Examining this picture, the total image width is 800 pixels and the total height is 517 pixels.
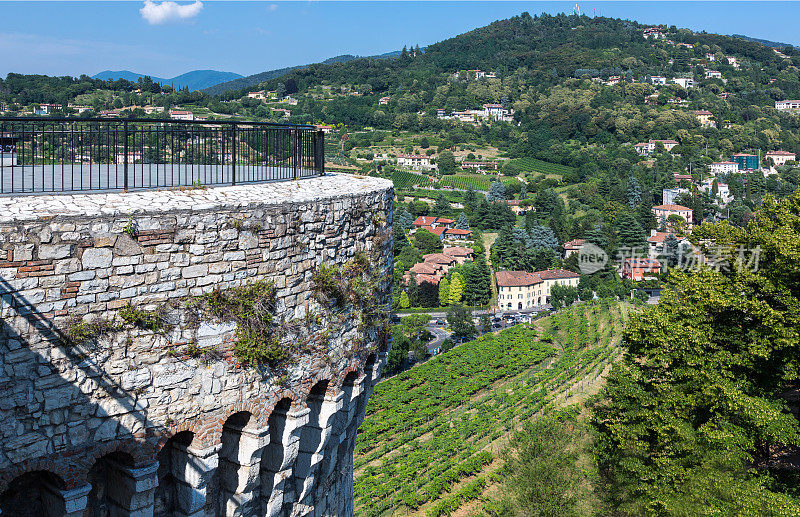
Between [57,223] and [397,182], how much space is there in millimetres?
111043

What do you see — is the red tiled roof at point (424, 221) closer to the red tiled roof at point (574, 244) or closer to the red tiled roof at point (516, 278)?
the red tiled roof at point (574, 244)

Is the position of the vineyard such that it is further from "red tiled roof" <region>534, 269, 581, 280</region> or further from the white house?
the white house

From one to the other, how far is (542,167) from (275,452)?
427 ft

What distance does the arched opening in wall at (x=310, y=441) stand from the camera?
22.1ft

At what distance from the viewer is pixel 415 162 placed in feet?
430

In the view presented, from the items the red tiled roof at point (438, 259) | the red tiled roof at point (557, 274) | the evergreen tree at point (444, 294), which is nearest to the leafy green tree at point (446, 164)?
the red tiled roof at point (438, 259)

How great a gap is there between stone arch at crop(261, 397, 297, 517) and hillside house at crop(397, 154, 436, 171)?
12412 cm

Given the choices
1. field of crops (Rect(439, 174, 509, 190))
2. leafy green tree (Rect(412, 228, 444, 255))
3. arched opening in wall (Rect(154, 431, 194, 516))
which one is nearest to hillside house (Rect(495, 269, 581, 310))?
leafy green tree (Rect(412, 228, 444, 255))

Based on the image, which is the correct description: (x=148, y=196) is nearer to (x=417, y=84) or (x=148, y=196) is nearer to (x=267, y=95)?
(x=267, y=95)

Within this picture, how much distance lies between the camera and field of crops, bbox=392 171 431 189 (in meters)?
117

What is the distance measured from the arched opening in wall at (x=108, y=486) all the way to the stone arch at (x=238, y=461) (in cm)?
86

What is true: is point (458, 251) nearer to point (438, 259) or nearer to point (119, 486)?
point (438, 259)

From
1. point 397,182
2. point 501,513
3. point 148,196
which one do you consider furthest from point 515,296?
point 148,196

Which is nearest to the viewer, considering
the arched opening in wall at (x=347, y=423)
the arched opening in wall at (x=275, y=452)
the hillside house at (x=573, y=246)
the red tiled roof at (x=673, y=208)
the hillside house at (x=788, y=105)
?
the arched opening in wall at (x=275, y=452)
